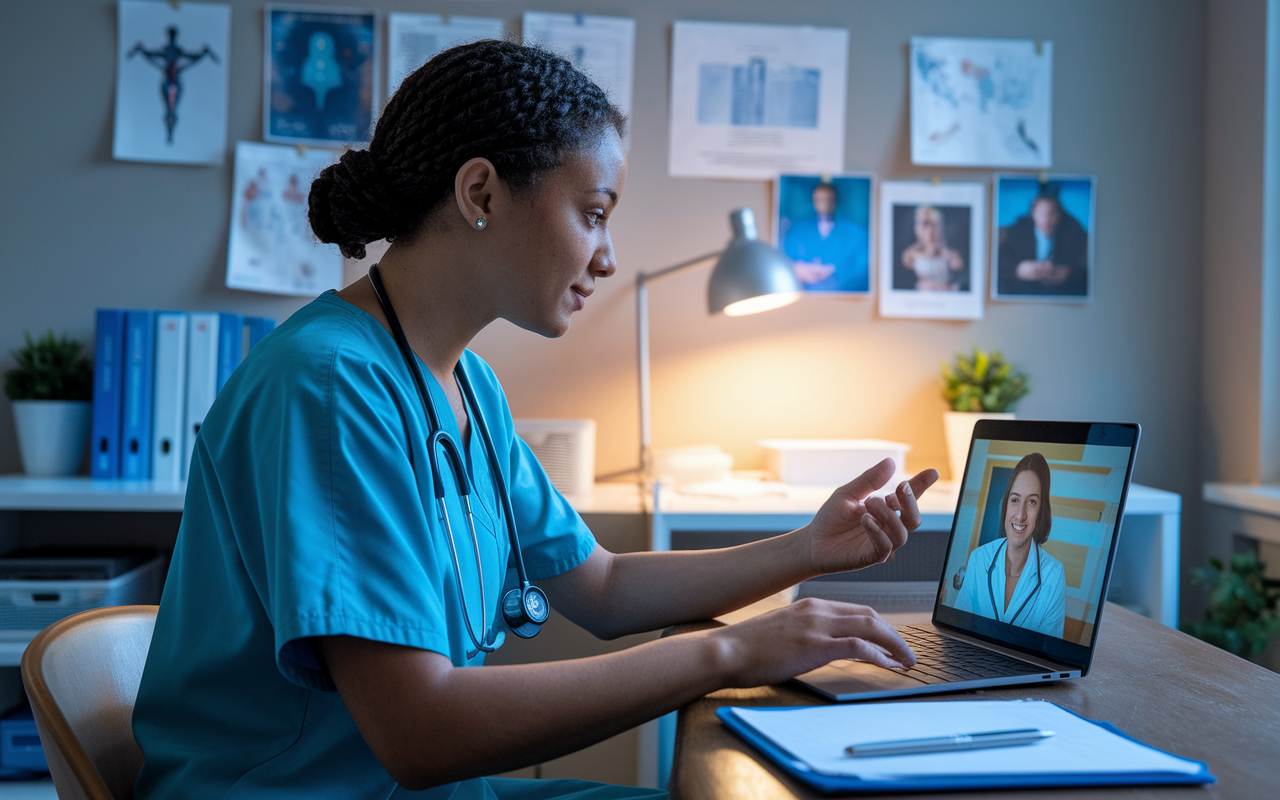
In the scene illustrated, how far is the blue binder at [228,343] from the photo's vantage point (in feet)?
5.47

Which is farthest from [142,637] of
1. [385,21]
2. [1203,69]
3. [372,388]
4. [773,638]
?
[1203,69]

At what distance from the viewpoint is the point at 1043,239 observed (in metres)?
1.94

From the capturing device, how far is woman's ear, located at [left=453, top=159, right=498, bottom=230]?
0.75 meters

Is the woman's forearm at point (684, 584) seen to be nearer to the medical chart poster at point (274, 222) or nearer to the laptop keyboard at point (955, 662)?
the laptop keyboard at point (955, 662)

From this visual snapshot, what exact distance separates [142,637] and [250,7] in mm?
1536

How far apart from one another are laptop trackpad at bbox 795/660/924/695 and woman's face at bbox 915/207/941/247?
143 cm

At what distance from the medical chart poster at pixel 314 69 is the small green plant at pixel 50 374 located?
0.61 meters

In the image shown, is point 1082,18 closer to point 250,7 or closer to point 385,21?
point 385,21

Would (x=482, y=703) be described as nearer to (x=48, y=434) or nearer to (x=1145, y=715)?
(x=1145, y=715)

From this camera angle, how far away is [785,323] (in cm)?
193

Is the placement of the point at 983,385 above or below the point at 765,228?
below

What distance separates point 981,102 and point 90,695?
196 cm

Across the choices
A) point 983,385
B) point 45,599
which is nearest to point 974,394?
point 983,385

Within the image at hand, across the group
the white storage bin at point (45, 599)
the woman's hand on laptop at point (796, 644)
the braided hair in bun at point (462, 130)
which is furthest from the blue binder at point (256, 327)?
the woman's hand on laptop at point (796, 644)
